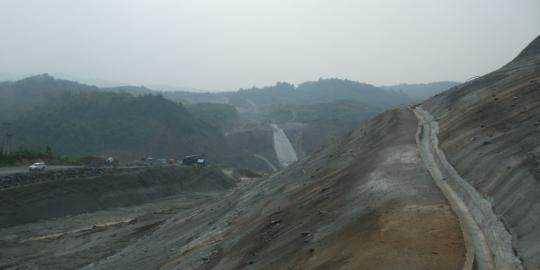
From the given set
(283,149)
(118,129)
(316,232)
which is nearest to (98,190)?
(316,232)

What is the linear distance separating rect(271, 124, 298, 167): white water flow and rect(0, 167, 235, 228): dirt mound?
28.8 m

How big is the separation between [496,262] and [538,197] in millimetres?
2536

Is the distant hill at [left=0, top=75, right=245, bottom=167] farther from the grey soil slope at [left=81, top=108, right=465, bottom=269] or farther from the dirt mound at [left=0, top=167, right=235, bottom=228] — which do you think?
the grey soil slope at [left=81, top=108, right=465, bottom=269]

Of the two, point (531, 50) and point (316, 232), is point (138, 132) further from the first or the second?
point (316, 232)

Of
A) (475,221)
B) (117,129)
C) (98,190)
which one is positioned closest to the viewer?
(475,221)

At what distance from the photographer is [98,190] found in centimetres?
5441

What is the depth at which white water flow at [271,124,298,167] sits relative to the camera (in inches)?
4050

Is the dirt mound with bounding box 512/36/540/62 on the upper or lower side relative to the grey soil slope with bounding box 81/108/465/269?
upper

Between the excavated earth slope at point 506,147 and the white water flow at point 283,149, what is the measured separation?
2703 inches

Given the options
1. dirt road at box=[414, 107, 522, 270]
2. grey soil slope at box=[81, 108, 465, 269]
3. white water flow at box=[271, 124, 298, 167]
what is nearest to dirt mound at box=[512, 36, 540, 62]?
grey soil slope at box=[81, 108, 465, 269]

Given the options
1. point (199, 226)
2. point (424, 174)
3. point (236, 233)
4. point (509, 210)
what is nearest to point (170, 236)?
point (199, 226)

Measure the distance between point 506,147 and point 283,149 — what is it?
309ft

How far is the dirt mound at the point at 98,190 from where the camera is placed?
45219mm

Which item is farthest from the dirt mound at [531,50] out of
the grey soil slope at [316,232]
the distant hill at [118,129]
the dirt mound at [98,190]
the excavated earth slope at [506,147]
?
the distant hill at [118,129]
